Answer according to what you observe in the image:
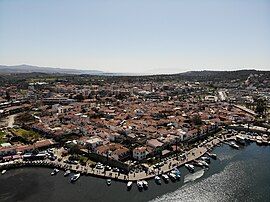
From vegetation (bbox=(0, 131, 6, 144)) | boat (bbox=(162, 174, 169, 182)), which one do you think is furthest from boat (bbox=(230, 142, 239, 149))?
vegetation (bbox=(0, 131, 6, 144))

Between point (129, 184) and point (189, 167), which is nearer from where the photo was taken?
point (129, 184)

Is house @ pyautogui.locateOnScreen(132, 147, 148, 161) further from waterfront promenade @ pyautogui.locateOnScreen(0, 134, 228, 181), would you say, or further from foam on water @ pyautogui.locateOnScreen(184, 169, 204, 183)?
foam on water @ pyautogui.locateOnScreen(184, 169, 204, 183)

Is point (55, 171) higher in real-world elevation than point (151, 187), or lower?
lower

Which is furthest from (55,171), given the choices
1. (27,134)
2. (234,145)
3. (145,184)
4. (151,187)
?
(234,145)

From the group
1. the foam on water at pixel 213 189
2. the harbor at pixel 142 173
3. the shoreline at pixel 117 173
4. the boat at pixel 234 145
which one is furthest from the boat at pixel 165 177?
the boat at pixel 234 145

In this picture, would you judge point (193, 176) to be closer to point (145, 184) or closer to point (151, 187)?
point (151, 187)

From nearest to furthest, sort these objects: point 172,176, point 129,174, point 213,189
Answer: point 213,189
point 172,176
point 129,174

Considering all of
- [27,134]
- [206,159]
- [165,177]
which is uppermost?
[206,159]

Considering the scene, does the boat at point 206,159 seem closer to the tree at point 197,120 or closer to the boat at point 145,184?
the boat at point 145,184

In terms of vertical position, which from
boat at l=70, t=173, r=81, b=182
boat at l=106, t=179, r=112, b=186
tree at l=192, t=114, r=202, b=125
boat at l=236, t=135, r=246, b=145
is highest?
tree at l=192, t=114, r=202, b=125

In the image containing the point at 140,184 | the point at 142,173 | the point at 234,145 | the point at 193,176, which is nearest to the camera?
the point at 140,184
